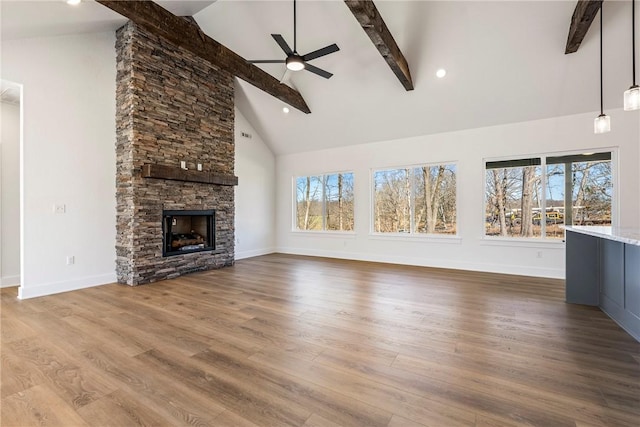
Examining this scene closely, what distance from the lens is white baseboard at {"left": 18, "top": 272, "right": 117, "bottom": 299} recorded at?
389 centimetres

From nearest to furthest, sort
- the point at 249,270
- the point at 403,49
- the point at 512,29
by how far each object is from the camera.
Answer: the point at 512,29 → the point at 403,49 → the point at 249,270

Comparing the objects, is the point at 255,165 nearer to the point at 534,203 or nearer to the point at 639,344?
the point at 534,203

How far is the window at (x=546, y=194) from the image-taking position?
4836 mm

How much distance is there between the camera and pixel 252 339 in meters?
2.61

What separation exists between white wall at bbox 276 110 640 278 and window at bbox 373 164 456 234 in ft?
0.64

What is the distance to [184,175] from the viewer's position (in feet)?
16.7

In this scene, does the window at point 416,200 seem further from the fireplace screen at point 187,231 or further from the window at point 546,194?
the fireplace screen at point 187,231

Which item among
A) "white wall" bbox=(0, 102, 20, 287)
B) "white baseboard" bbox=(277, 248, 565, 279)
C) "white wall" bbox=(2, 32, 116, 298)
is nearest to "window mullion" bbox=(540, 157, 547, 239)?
"white baseboard" bbox=(277, 248, 565, 279)

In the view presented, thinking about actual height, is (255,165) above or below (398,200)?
above

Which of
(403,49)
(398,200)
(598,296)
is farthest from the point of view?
(398,200)

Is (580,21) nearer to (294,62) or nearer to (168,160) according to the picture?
(294,62)

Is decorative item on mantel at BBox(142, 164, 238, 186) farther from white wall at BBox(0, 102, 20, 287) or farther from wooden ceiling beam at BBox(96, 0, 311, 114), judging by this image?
white wall at BBox(0, 102, 20, 287)

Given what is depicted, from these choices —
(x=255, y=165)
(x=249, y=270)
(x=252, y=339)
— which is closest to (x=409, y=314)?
(x=252, y=339)

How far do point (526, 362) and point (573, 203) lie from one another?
165 inches
